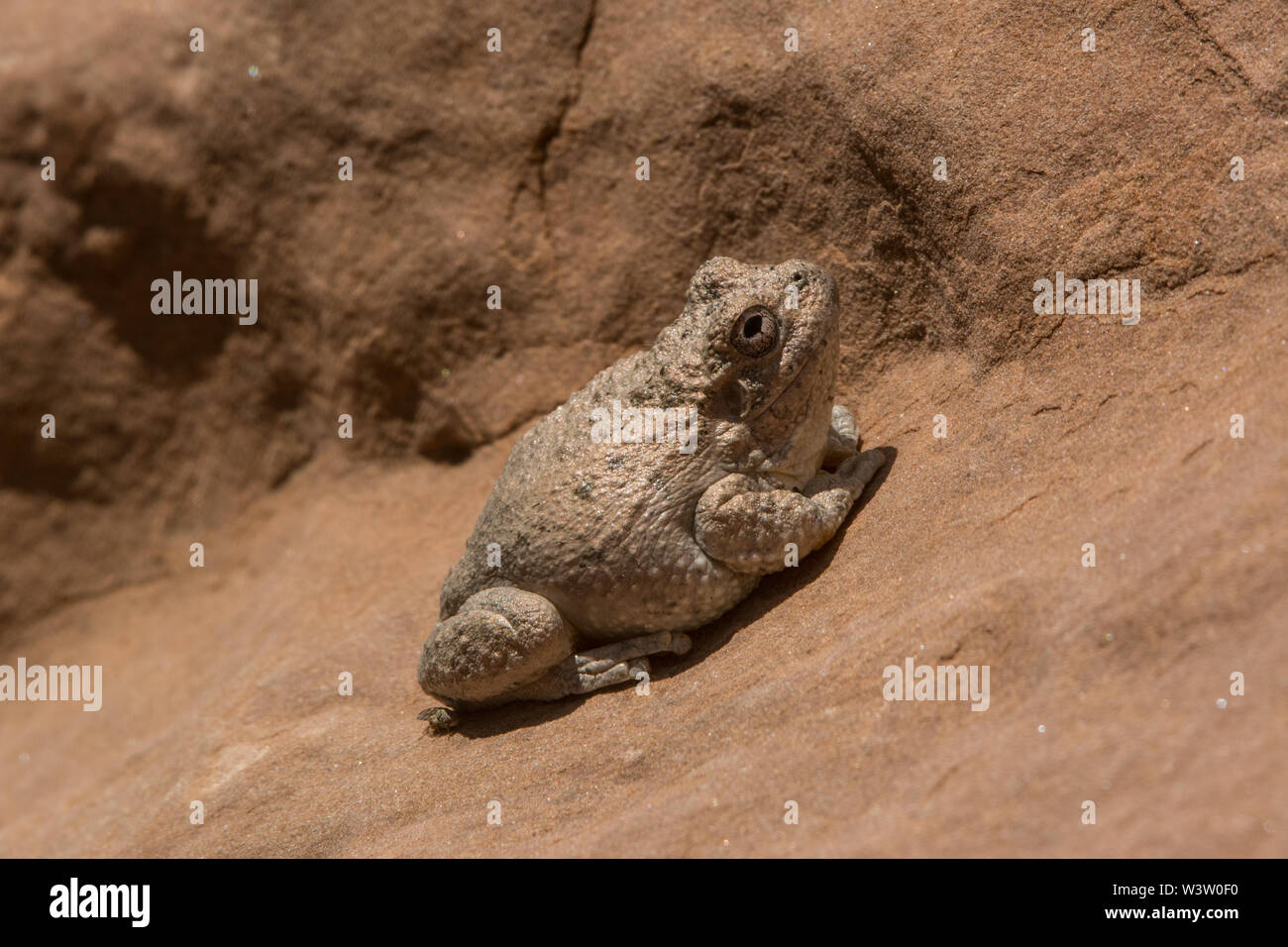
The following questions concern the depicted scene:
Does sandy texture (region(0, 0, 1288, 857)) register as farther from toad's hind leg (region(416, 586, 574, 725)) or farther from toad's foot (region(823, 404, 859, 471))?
toad's hind leg (region(416, 586, 574, 725))

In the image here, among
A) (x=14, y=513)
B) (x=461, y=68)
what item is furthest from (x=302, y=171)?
(x=14, y=513)

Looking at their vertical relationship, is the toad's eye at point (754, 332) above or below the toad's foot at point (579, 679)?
above

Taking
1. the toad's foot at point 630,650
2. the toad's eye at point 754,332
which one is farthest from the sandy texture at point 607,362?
the toad's eye at point 754,332

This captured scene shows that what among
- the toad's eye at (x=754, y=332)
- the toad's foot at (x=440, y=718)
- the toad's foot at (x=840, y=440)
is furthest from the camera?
the toad's foot at (x=840, y=440)

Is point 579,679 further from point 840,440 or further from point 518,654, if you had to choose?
point 840,440

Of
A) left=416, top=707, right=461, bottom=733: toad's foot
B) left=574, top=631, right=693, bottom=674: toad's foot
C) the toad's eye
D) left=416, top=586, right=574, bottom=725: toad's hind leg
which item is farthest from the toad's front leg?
left=416, top=707, right=461, bottom=733: toad's foot

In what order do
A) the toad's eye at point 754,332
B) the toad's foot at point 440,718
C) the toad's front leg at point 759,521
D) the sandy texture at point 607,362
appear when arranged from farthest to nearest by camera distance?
the toad's foot at point 440,718 < the toad's eye at point 754,332 < the toad's front leg at point 759,521 < the sandy texture at point 607,362

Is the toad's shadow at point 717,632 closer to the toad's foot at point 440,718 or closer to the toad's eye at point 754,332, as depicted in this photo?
the toad's foot at point 440,718

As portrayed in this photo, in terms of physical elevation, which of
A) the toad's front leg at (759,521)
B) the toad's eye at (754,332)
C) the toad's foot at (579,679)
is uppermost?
the toad's eye at (754,332)

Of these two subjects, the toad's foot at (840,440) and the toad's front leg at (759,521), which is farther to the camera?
the toad's foot at (840,440)
